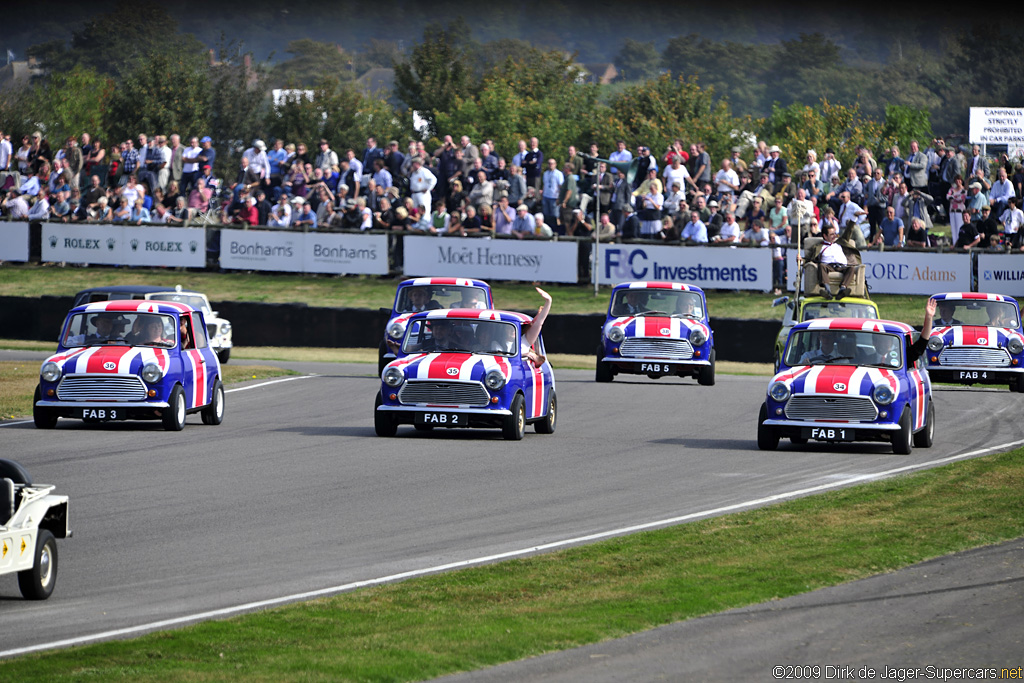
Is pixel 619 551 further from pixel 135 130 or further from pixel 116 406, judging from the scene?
pixel 135 130

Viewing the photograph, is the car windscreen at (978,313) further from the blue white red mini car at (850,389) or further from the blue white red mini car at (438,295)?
the blue white red mini car at (850,389)

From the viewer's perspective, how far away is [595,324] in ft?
110

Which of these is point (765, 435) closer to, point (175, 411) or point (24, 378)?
point (175, 411)

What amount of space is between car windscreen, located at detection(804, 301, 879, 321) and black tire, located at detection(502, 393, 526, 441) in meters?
9.08

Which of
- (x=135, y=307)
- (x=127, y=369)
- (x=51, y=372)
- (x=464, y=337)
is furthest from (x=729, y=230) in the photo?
(x=51, y=372)

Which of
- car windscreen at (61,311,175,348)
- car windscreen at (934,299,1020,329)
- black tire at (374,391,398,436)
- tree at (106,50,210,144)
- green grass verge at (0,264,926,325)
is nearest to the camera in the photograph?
black tire at (374,391,398,436)

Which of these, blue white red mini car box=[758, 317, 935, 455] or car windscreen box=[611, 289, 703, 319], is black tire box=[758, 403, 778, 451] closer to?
blue white red mini car box=[758, 317, 935, 455]

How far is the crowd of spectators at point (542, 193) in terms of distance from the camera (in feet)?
116

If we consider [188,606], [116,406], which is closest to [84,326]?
[116,406]

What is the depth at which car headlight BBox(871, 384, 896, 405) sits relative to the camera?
56.9 feet

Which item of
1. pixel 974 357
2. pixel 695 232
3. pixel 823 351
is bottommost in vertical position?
pixel 974 357

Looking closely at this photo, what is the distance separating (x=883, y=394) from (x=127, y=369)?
8875 mm

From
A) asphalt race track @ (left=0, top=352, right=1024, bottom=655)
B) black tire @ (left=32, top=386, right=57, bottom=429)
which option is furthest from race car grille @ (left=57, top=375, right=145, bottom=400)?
asphalt race track @ (left=0, top=352, right=1024, bottom=655)

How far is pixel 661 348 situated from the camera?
88.5ft
